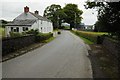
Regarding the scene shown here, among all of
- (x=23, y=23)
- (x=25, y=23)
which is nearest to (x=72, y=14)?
(x=23, y=23)

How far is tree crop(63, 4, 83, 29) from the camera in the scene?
121 m

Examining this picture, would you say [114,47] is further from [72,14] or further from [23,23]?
[72,14]

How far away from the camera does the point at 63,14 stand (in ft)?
385

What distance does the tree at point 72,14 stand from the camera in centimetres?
12051

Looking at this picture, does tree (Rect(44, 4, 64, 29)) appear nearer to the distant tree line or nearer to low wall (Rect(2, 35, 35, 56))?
the distant tree line

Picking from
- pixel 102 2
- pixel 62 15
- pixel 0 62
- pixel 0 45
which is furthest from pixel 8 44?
pixel 62 15

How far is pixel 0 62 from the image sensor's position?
16.9m

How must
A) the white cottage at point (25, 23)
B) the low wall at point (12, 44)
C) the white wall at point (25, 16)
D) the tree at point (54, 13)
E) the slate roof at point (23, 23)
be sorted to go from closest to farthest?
the low wall at point (12, 44), the white cottage at point (25, 23), the slate roof at point (23, 23), the white wall at point (25, 16), the tree at point (54, 13)

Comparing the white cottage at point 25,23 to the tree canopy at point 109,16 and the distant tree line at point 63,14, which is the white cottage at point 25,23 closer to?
the tree canopy at point 109,16

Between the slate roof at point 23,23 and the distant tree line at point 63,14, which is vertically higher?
the distant tree line at point 63,14

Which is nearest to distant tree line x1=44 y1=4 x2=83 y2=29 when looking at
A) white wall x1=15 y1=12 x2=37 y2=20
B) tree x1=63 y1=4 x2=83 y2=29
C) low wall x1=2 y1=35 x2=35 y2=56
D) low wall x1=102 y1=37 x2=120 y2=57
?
tree x1=63 y1=4 x2=83 y2=29

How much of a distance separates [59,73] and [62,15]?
104m

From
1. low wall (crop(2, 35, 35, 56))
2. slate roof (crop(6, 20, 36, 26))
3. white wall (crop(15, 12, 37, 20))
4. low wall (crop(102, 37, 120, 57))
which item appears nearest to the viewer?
low wall (crop(102, 37, 120, 57))

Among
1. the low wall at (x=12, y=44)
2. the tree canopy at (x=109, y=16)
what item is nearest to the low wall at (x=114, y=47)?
the tree canopy at (x=109, y=16)
